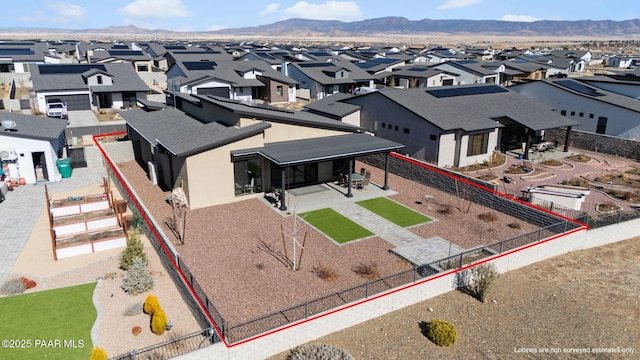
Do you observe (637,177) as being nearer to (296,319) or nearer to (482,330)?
(482,330)

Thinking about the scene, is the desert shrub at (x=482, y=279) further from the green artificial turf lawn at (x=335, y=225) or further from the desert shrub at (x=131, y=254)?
the desert shrub at (x=131, y=254)

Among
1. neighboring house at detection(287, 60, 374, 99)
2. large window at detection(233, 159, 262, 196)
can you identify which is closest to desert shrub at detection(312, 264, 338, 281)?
large window at detection(233, 159, 262, 196)

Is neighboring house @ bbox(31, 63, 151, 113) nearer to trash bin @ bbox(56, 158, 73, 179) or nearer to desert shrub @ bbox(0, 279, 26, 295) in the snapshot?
trash bin @ bbox(56, 158, 73, 179)

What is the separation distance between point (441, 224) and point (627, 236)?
9167 mm

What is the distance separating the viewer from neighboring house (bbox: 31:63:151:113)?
167 feet

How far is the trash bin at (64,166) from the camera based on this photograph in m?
29.4

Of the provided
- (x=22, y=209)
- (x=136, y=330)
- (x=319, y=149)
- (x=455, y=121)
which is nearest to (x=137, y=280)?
(x=136, y=330)

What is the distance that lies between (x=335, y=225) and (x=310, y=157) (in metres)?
4.08

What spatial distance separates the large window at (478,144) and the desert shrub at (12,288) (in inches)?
1114

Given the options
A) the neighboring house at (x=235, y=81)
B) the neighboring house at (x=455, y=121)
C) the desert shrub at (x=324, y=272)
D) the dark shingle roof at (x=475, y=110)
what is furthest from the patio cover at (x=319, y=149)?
the neighboring house at (x=235, y=81)

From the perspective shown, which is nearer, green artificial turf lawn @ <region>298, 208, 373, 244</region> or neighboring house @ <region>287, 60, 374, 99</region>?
green artificial turf lawn @ <region>298, 208, 373, 244</region>

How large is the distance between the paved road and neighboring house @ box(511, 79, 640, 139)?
133 ft

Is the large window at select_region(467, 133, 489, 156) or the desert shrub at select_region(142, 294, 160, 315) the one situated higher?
the large window at select_region(467, 133, 489, 156)

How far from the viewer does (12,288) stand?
16406 mm
